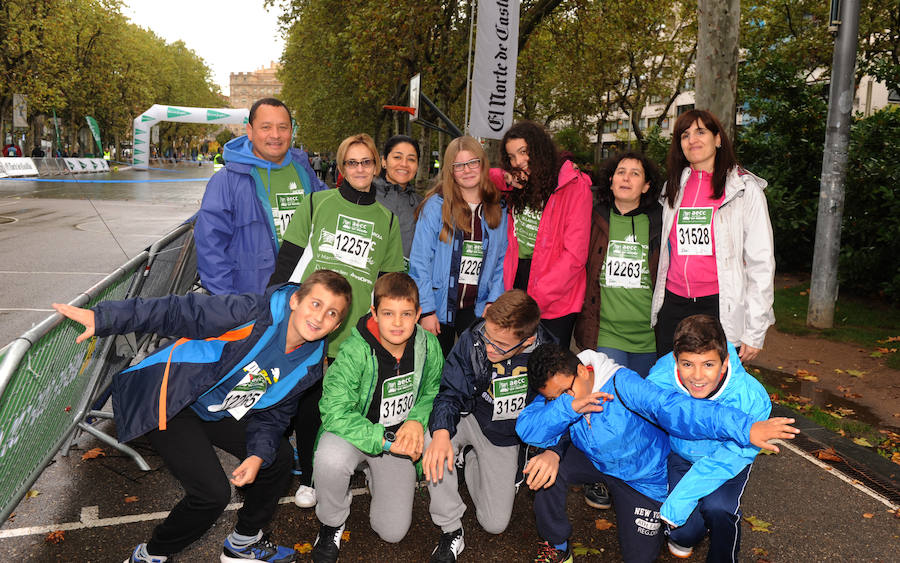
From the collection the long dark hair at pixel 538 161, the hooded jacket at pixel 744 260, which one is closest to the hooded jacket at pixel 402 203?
the long dark hair at pixel 538 161

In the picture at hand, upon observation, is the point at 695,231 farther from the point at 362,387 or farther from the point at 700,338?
the point at 362,387

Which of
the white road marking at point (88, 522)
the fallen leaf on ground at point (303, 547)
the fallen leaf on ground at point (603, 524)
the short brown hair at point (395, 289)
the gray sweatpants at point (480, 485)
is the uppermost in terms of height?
the short brown hair at point (395, 289)

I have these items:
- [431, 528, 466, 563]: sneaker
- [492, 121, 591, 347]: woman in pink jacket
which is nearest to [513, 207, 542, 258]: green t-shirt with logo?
[492, 121, 591, 347]: woman in pink jacket

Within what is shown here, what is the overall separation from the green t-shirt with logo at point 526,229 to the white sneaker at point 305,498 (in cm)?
194

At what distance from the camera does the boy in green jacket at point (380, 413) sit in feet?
10.7

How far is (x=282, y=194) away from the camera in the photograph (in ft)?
14.3

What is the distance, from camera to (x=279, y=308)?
129 inches

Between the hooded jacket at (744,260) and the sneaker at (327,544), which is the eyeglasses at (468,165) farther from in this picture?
the sneaker at (327,544)

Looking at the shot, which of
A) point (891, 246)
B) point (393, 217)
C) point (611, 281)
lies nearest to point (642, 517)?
point (611, 281)

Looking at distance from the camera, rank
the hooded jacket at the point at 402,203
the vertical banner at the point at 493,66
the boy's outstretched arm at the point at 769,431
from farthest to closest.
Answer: the vertical banner at the point at 493,66, the hooded jacket at the point at 402,203, the boy's outstretched arm at the point at 769,431

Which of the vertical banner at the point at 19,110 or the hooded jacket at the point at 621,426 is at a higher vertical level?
the vertical banner at the point at 19,110

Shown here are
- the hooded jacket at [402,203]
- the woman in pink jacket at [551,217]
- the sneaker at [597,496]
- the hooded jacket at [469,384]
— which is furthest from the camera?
the hooded jacket at [402,203]

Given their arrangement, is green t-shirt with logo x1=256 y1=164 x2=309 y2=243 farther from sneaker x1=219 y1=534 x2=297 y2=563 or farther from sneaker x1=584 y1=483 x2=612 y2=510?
sneaker x1=584 y1=483 x2=612 y2=510

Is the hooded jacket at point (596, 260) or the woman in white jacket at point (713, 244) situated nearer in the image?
the woman in white jacket at point (713, 244)
